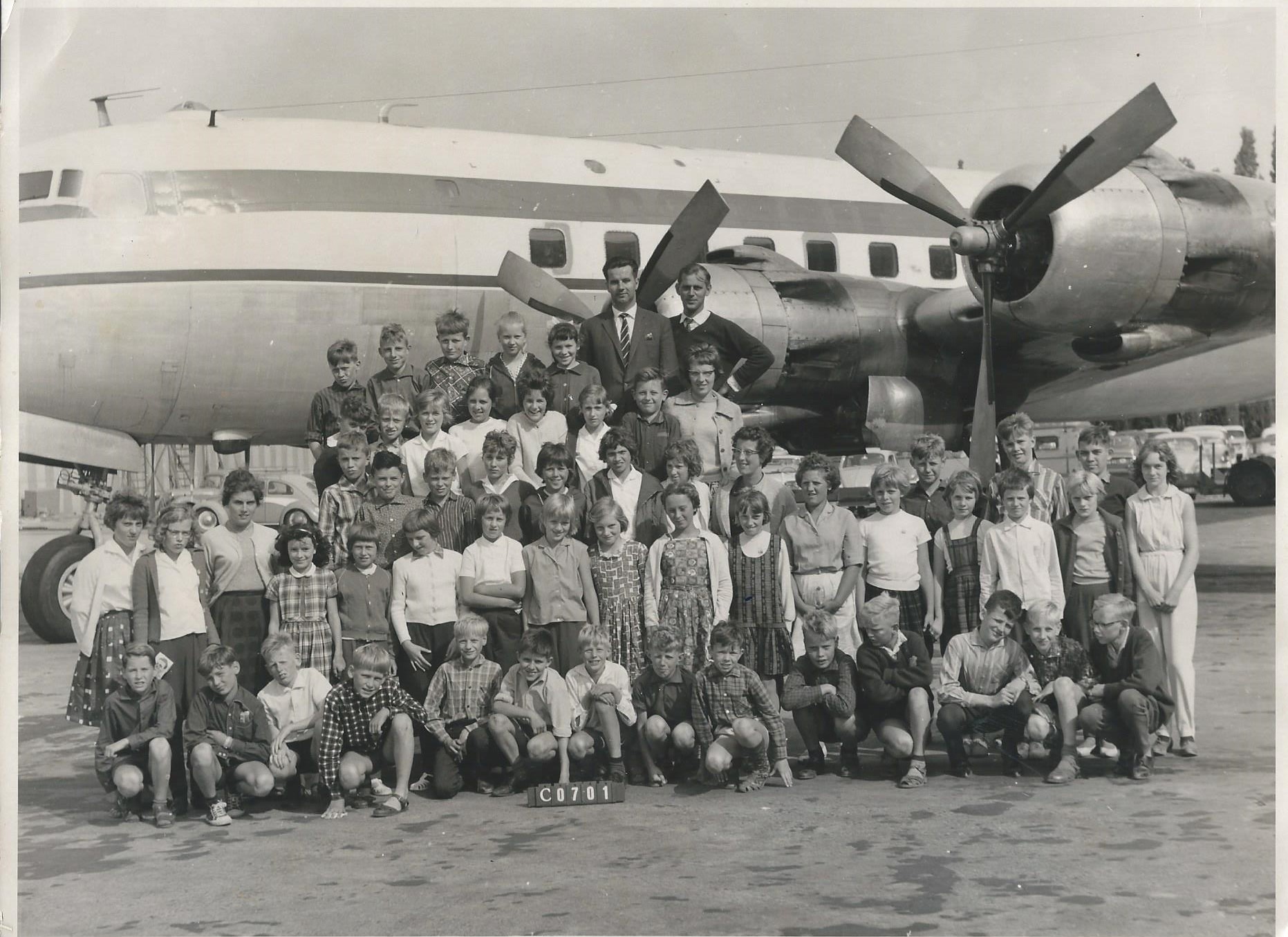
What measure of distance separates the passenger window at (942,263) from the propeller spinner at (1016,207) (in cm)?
247

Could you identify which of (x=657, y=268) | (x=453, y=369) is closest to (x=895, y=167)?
(x=657, y=268)

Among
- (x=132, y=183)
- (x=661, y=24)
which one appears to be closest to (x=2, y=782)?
(x=661, y=24)

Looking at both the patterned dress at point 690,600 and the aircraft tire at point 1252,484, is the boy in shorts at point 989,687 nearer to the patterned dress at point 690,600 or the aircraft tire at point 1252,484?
the patterned dress at point 690,600

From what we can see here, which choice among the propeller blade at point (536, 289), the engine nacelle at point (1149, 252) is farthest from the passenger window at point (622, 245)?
the engine nacelle at point (1149, 252)

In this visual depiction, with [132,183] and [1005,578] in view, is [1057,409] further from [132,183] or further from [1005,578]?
[132,183]

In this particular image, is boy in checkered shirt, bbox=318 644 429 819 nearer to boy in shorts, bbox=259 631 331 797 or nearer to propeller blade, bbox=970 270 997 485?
boy in shorts, bbox=259 631 331 797

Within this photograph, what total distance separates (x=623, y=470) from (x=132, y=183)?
563 cm

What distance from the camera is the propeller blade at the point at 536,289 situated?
10078mm

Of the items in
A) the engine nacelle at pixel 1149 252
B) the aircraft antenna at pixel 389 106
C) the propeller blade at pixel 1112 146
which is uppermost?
the aircraft antenna at pixel 389 106

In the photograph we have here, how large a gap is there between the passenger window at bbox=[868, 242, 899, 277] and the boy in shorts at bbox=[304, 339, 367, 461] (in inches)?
269

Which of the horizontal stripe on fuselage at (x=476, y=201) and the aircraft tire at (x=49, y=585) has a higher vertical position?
the horizontal stripe on fuselage at (x=476, y=201)

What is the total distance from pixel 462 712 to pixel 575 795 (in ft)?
2.22

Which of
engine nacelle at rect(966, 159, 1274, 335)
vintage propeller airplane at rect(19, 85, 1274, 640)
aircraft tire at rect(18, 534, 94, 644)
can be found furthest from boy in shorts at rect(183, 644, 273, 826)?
engine nacelle at rect(966, 159, 1274, 335)

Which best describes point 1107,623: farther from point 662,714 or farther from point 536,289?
point 536,289
